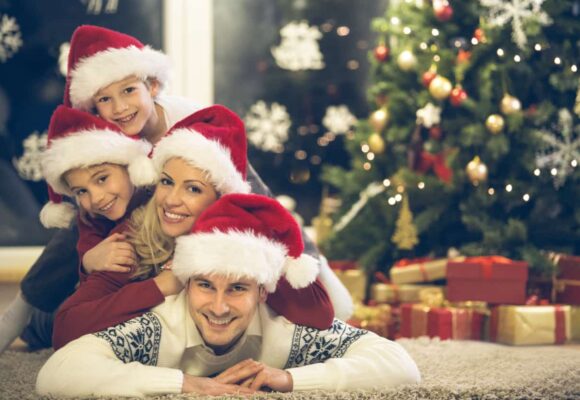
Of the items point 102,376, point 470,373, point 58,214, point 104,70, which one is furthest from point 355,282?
point 102,376

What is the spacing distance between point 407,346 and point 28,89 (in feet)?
8.74

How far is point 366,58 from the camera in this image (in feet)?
17.5

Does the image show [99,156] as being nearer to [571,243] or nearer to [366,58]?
[571,243]

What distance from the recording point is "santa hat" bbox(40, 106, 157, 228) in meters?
2.63

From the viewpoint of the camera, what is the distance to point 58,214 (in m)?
2.93

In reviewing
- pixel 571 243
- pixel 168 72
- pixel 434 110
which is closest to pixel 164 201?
pixel 168 72

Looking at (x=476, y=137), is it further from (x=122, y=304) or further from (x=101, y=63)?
(x=122, y=304)

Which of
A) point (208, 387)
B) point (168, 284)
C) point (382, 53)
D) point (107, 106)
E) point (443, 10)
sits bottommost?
point (208, 387)

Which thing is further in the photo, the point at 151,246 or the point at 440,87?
the point at 440,87

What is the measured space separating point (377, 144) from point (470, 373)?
1.74m

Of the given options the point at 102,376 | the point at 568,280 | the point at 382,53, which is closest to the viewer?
the point at 102,376

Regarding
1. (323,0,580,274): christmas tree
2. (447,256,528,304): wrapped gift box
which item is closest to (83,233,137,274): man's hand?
(447,256,528,304): wrapped gift box

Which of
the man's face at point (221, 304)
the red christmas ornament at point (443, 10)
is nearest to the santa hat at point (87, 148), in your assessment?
the man's face at point (221, 304)

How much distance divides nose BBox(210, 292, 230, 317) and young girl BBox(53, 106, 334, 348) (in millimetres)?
178
